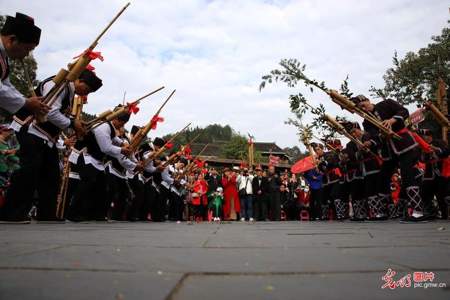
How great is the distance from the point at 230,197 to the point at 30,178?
11.4 m

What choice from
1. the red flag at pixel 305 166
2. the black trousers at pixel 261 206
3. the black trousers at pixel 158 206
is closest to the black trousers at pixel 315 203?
the red flag at pixel 305 166

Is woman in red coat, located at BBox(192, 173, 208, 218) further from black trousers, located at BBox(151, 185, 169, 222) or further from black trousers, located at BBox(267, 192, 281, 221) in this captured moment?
black trousers, located at BBox(151, 185, 169, 222)

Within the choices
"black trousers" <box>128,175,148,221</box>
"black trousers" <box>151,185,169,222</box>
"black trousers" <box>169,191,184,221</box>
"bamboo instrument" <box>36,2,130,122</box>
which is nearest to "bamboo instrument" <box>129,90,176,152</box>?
"black trousers" <box>128,175,148,221</box>

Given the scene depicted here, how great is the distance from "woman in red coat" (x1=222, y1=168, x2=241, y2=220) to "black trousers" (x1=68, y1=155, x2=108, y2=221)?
28.9 ft

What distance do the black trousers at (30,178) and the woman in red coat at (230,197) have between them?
422 inches

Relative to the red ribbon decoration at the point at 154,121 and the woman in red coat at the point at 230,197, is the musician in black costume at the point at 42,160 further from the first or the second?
the woman in red coat at the point at 230,197

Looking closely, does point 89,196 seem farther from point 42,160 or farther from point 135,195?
point 135,195

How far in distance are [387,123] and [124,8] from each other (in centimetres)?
407

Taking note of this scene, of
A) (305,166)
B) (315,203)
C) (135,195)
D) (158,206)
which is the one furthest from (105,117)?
(315,203)

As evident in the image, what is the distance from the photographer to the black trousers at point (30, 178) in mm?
4969

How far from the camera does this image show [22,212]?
5.02m

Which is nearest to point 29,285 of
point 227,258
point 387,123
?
point 227,258

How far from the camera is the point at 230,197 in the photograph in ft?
52.7

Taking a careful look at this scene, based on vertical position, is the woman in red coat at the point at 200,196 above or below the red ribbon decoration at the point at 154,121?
below
